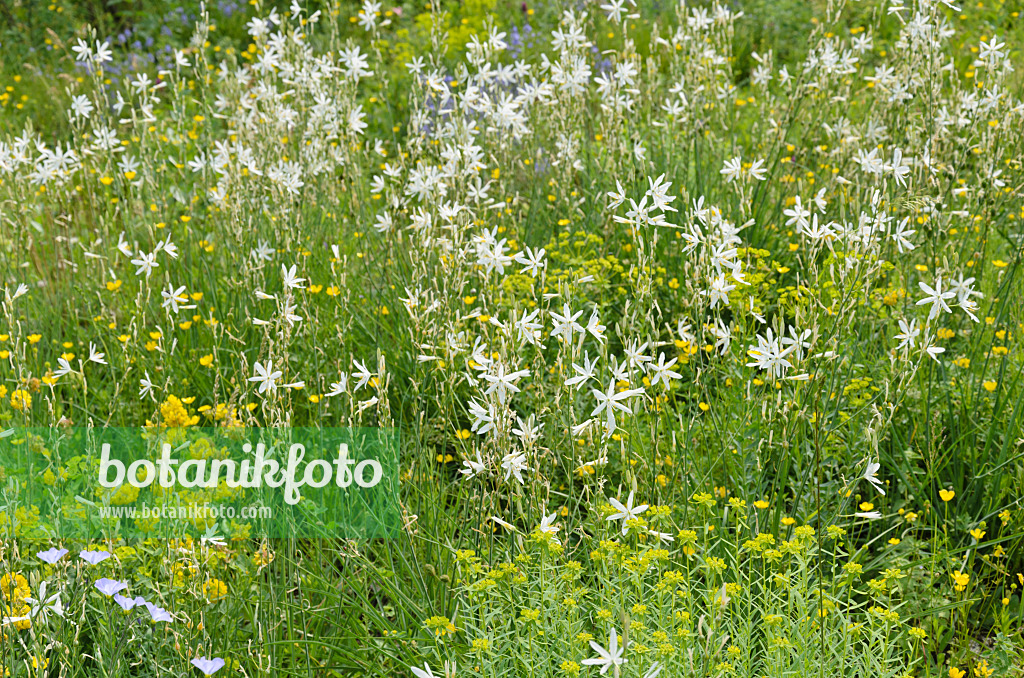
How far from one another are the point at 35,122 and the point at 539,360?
592cm

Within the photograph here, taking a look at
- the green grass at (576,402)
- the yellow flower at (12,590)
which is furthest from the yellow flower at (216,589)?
the yellow flower at (12,590)

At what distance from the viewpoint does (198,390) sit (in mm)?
3502

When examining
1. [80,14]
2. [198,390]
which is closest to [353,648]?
[198,390]

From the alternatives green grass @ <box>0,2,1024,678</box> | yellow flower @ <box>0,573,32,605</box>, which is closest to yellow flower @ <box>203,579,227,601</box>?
green grass @ <box>0,2,1024,678</box>

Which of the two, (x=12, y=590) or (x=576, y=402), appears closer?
(x=12, y=590)

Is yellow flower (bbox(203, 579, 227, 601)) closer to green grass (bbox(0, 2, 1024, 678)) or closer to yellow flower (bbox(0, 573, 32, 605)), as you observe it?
green grass (bbox(0, 2, 1024, 678))

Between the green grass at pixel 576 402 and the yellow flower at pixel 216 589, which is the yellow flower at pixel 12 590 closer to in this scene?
the green grass at pixel 576 402

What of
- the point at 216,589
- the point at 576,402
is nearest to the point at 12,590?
the point at 216,589

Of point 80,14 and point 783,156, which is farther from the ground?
point 783,156

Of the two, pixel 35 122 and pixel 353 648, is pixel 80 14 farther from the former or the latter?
pixel 353 648

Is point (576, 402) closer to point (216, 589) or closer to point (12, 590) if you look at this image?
point (216, 589)

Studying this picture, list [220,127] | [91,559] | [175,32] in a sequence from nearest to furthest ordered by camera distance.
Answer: [91,559] < [220,127] < [175,32]

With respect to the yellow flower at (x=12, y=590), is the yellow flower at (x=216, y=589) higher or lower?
lower

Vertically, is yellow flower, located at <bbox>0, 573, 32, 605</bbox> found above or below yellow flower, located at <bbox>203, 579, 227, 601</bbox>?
above
